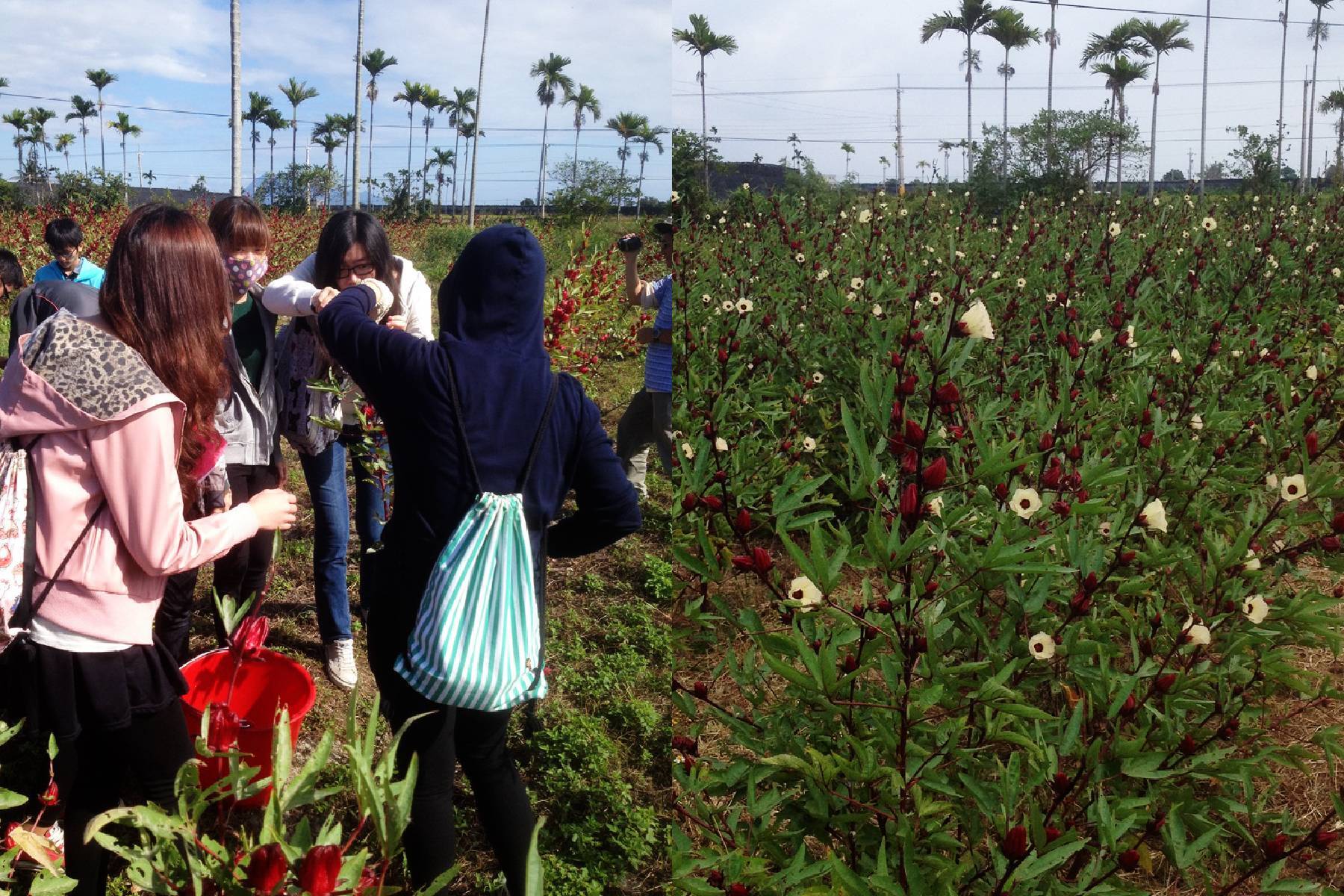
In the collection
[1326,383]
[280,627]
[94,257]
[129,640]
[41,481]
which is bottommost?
[280,627]

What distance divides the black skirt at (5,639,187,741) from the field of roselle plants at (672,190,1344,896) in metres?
0.75

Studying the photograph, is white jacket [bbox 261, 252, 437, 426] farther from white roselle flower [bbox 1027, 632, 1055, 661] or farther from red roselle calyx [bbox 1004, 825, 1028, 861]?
red roselle calyx [bbox 1004, 825, 1028, 861]

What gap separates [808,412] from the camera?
303 cm

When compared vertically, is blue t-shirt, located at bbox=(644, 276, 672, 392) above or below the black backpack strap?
above

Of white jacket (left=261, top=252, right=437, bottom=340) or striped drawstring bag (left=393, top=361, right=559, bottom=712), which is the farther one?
white jacket (left=261, top=252, right=437, bottom=340)

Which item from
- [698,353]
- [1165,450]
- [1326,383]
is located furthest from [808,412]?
[1326,383]

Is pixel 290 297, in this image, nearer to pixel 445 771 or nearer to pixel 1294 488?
pixel 445 771

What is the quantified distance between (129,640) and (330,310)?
0.51 metres

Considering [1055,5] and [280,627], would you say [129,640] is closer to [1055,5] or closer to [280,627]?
[280,627]

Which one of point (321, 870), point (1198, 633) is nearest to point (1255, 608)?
point (1198, 633)

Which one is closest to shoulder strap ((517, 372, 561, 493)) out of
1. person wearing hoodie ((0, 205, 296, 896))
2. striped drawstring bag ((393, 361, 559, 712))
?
striped drawstring bag ((393, 361, 559, 712))

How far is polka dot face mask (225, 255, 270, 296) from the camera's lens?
2.06 m

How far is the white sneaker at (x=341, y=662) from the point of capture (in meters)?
2.50

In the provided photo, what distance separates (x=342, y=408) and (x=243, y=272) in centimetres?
35
